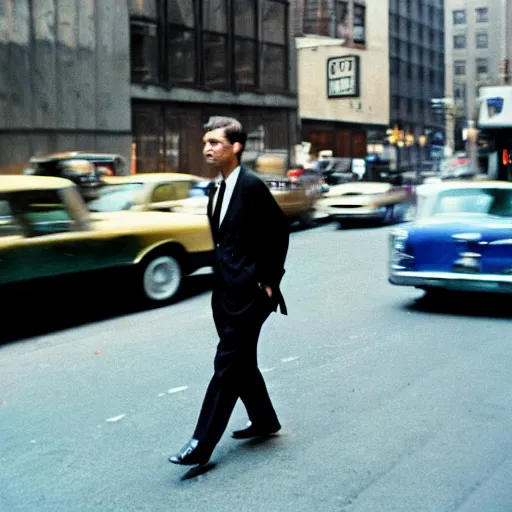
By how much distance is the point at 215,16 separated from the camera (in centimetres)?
3216

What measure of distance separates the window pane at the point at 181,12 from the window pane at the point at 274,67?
4.27 m

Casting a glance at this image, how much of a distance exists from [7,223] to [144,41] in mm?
22570

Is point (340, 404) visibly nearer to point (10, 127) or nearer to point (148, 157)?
point (10, 127)

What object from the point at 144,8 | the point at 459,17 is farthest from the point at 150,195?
the point at 459,17

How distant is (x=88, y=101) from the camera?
91.8 feet

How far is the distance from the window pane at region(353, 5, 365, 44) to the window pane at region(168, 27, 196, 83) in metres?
29.1

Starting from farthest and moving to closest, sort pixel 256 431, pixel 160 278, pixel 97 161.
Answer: pixel 97 161 → pixel 160 278 → pixel 256 431

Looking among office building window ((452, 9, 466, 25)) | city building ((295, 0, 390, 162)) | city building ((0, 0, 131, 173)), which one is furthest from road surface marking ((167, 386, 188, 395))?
office building window ((452, 9, 466, 25))

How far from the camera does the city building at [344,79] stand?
44094mm

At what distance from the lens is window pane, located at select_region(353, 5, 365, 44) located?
190 ft

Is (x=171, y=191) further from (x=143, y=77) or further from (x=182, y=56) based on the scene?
(x=182, y=56)

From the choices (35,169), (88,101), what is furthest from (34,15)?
(35,169)

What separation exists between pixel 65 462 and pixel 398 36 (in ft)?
220

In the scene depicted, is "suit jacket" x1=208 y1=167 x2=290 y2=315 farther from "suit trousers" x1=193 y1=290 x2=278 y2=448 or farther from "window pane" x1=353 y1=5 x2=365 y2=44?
"window pane" x1=353 y1=5 x2=365 y2=44
